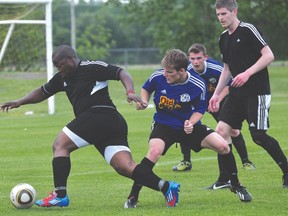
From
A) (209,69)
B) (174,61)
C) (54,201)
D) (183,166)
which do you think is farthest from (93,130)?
(183,166)

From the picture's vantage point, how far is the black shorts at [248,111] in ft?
31.7

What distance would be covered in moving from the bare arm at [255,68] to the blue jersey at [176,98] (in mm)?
386

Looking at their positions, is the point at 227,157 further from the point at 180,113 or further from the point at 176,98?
the point at 176,98

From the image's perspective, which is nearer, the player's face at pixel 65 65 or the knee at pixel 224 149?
the player's face at pixel 65 65

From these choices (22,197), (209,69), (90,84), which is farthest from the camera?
(209,69)

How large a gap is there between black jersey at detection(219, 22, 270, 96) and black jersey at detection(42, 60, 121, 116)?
1676 mm

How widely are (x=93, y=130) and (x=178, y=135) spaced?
1004 mm

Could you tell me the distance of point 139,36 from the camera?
7581cm

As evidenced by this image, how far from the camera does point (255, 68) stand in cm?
930

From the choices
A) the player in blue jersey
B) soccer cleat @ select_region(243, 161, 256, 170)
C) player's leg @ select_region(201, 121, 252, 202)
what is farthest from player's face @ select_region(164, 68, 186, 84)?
soccer cleat @ select_region(243, 161, 256, 170)

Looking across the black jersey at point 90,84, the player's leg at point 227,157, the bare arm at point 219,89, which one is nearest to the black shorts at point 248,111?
the bare arm at point 219,89

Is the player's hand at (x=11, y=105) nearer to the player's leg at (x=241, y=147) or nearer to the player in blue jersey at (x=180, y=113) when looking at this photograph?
the player in blue jersey at (x=180, y=113)

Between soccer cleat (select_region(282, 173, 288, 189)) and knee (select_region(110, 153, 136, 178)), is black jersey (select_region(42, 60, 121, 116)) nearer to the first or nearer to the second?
knee (select_region(110, 153, 136, 178))

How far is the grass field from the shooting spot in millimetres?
8727
